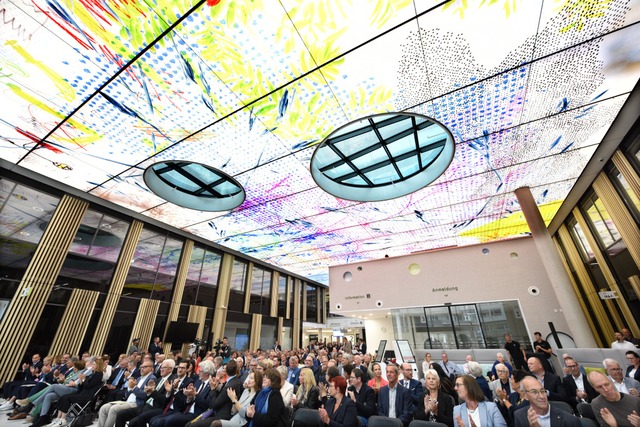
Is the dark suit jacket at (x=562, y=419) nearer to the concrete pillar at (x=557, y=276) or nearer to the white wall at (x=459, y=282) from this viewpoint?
the concrete pillar at (x=557, y=276)

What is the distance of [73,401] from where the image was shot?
4.59m

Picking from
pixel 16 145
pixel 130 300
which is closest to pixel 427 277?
→ pixel 130 300

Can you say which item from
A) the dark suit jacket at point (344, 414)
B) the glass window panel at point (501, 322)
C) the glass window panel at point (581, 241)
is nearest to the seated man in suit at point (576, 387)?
the dark suit jacket at point (344, 414)

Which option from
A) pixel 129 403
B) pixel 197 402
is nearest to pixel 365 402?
pixel 197 402

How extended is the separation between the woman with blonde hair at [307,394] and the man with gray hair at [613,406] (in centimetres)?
336

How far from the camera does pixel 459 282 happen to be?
32.0ft

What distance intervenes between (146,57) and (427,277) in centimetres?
1058

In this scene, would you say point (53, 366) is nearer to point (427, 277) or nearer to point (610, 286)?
point (427, 277)

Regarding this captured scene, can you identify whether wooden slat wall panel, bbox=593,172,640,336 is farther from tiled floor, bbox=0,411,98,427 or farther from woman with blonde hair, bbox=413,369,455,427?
tiled floor, bbox=0,411,98,427

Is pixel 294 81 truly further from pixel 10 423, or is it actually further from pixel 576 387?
pixel 10 423

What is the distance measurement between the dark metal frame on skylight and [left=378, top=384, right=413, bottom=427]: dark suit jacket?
4.44 metres

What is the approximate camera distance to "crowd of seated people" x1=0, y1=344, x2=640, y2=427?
8.03 ft

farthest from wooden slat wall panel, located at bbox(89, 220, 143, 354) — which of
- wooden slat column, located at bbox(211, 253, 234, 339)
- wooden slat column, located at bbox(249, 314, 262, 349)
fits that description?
wooden slat column, located at bbox(249, 314, 262, 349)

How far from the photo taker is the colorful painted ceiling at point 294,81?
11.3 feet
